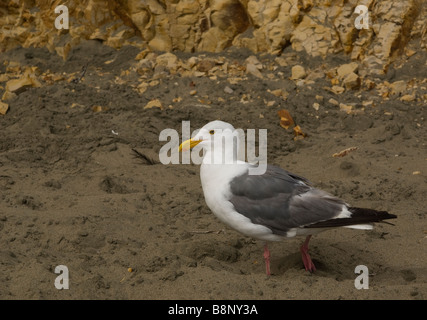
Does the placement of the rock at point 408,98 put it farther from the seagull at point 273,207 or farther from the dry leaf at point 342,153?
the seagull at point 273,207

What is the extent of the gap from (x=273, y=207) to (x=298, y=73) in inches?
164

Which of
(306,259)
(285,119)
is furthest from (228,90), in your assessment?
(306,259)

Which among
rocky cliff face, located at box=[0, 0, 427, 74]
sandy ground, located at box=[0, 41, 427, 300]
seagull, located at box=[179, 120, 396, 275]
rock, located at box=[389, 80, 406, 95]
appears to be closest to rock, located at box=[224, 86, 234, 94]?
sandy ground, located at box=[0, 41, 427, 300]

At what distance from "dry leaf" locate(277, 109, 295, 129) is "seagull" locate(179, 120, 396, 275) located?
2926 millimetres

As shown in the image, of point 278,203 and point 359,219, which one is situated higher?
point 278,203

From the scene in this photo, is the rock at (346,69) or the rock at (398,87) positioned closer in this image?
the rock at (398,87)

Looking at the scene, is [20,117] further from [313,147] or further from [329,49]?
[329,49]

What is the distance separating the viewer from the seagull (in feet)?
14.8

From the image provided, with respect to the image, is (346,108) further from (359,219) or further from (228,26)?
(359,219)

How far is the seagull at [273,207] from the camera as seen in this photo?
451cm

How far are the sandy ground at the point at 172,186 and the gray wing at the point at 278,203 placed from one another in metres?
0.39

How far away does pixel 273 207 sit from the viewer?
459 centimetres

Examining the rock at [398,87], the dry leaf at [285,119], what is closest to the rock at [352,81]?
the rock at [398,87]
